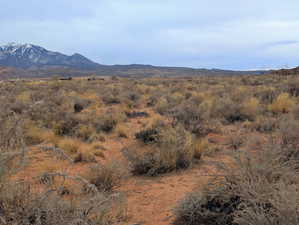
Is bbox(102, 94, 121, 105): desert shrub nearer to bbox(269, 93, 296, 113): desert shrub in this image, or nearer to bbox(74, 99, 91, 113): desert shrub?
bbox(74, 99, 91, 113): desert shrub

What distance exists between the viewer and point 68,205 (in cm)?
345

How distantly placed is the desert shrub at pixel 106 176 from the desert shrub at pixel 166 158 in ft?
2.65

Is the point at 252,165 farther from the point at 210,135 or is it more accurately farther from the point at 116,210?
the point at 210,135

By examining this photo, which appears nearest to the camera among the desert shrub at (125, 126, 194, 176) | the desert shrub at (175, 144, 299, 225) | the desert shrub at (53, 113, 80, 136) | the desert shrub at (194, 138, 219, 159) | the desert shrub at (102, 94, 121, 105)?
the desert shrub at (175, 144, 299, 225)

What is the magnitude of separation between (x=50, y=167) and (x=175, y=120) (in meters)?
4.66

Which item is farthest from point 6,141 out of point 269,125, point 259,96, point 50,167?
point 259,96

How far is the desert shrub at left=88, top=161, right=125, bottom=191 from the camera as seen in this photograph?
17.8 feet

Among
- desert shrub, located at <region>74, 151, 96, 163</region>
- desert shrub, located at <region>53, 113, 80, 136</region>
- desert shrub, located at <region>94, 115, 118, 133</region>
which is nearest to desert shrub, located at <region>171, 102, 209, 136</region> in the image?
desert shrub, located at <region>94, 115, 118, 133</region>

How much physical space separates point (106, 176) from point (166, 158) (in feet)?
5.04

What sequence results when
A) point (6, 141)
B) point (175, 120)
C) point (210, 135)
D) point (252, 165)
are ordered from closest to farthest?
point (6, 141) < point (252, 165) < point (210, 135) < point (175, 120)

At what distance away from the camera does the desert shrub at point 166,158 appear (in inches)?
250

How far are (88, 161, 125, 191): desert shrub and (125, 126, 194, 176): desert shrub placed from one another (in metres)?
0.81

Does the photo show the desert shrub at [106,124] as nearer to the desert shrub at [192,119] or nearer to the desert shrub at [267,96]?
the desert shrub at [192,119]

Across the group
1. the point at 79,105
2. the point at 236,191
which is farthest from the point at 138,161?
the point at 79,105
